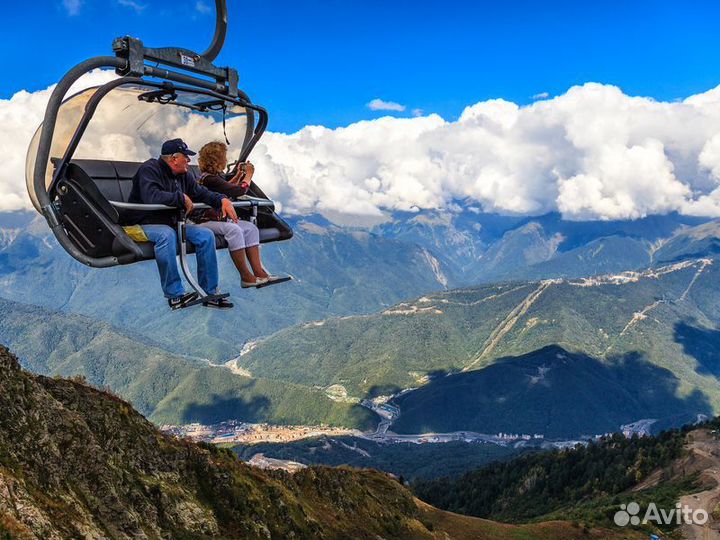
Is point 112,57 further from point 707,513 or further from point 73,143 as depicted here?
point 707,513

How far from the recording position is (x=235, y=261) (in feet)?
37.8

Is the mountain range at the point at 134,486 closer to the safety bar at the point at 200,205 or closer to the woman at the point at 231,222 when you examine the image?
the woman at the point at 231,222

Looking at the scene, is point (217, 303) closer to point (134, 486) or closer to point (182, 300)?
point (182, 300)

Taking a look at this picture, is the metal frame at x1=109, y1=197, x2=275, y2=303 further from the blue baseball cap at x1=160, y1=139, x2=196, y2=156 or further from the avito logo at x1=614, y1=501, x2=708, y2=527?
the avito logo at x1=614, y1=501, x2=708, y2=527

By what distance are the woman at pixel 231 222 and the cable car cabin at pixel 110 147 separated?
0.26 meters

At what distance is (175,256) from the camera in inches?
389

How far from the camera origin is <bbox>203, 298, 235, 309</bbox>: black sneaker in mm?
9403

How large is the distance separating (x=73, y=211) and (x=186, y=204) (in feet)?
5.86

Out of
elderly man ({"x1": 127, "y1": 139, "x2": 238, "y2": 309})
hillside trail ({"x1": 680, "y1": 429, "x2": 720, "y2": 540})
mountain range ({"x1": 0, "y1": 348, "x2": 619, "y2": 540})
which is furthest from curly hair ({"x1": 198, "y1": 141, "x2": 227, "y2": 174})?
hillside trail ({"x1": 680, "y1": 429, "x2": 720, "y2": 540})

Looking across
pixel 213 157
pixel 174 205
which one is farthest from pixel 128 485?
pixel 174 205

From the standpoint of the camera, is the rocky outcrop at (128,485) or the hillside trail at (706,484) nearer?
the rocky outcrop at (128,485)

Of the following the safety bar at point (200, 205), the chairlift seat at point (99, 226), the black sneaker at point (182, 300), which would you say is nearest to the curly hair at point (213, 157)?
the safety bar at point (200, 205)

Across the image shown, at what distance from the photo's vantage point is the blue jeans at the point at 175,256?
975cm

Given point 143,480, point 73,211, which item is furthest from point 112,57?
point 143,480
